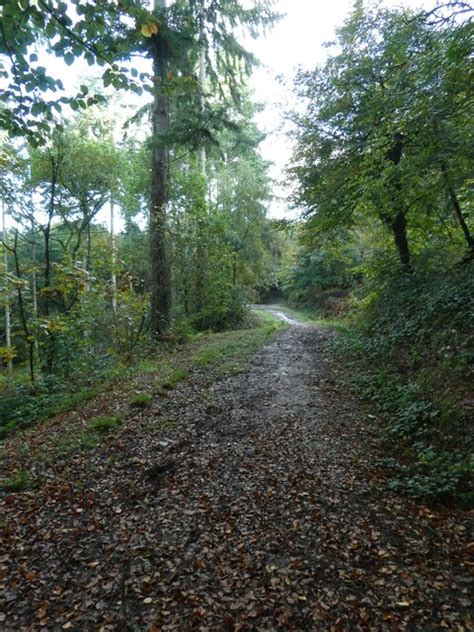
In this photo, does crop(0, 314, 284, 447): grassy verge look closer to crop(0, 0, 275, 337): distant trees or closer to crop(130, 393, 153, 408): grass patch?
crop(130, 393, 153, 408): grass patch

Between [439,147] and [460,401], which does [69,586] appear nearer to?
[460,401]

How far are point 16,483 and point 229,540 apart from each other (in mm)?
2576

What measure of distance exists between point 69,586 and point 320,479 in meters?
2.53

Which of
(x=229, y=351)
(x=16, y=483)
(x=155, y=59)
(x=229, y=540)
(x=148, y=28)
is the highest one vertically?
(x=155, y=59)

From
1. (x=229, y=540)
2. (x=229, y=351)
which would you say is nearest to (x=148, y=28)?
(x=229, y=540)

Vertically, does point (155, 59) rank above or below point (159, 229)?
above

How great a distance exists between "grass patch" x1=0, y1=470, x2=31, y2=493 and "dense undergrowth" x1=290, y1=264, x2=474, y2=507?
13.3 feet

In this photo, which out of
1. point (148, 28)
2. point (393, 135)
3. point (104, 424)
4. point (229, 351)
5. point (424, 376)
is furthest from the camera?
point (229, 351)

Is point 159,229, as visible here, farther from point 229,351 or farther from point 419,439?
point 419,439

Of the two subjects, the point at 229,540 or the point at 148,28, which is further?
the point at 229,540

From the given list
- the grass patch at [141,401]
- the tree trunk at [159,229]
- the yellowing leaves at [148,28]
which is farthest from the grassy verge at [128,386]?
the yellowing leaves at [148,28]

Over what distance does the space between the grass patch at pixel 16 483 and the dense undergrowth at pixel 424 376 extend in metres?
4.05

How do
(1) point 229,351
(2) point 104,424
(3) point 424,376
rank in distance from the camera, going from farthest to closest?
(1) point 229,351, (3) point 424,376, (2) point 104,424

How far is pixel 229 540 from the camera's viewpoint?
329 cm
